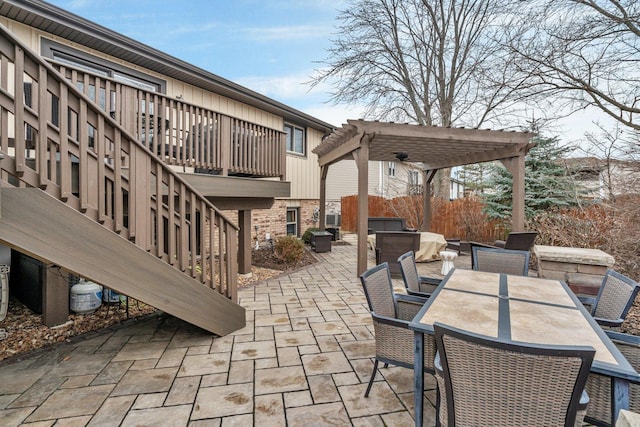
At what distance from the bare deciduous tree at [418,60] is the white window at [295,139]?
10.7ft

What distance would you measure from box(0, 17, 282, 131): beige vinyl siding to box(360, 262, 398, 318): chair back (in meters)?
4.70

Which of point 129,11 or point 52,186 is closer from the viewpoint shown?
point 52,186

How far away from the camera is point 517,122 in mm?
10227

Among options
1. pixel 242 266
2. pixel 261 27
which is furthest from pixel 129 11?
pixel 242 266

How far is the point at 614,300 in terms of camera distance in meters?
2.57

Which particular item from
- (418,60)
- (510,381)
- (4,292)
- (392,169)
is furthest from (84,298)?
(392,169)

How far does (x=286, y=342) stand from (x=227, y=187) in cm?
261

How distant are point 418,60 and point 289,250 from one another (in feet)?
33.3

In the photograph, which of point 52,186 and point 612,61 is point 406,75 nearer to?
point 612,61

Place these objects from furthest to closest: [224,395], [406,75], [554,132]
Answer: [406,75], [554,132], [224,395]

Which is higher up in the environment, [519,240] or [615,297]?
[519,240]

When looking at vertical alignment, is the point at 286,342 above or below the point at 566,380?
below

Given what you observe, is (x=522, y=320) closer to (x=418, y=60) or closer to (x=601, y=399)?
(x=601, y=399)

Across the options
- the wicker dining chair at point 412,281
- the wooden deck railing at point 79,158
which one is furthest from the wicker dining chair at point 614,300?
the wooden deck railing at point 79,158
